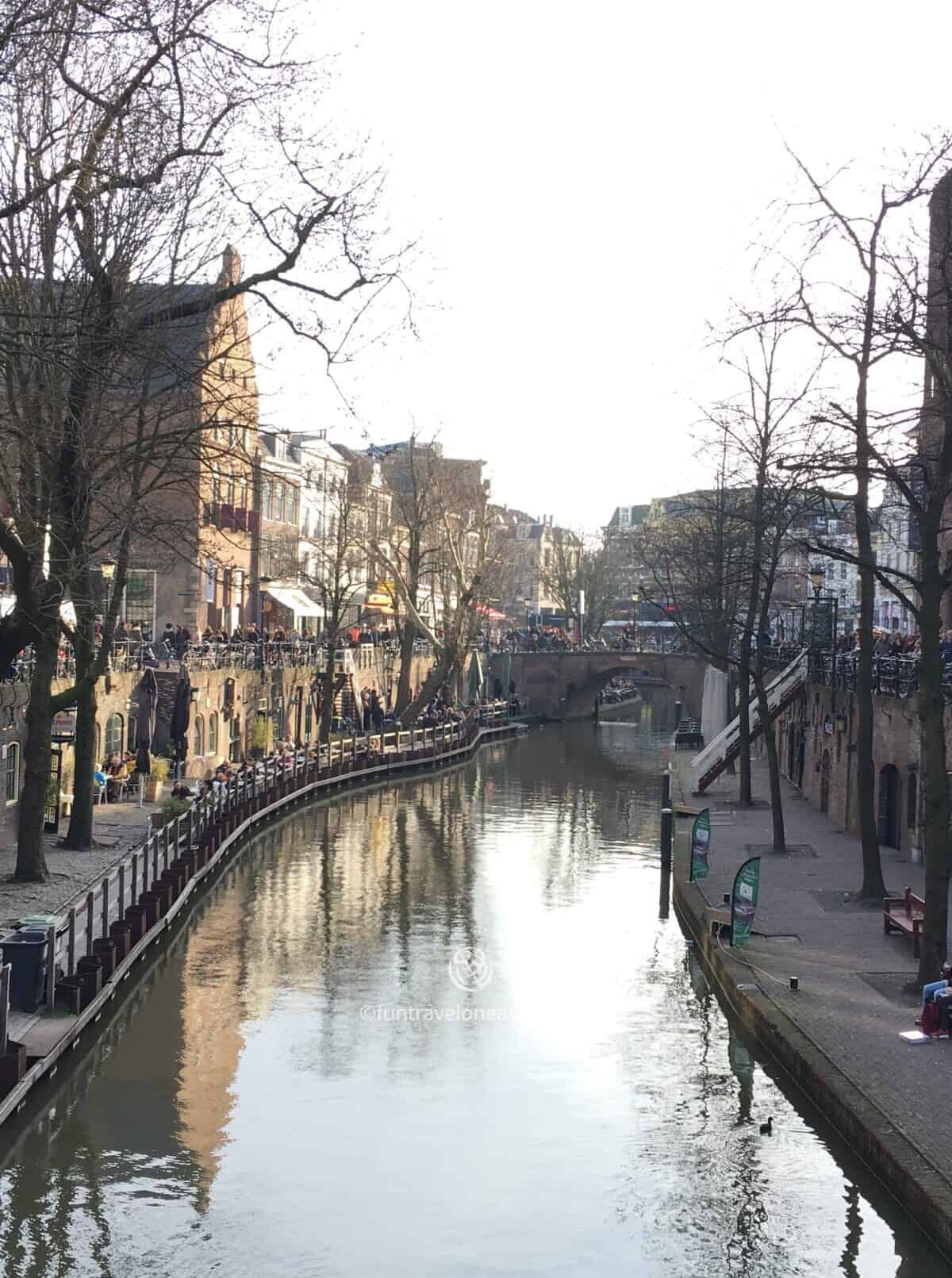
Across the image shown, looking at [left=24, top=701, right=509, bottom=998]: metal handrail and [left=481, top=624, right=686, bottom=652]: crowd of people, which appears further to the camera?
[left=481, top=624, right=686, bottom=652]: crowd of people

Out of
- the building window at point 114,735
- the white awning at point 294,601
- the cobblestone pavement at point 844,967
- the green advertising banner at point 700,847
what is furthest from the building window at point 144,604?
the green advertising banner at point 700,847

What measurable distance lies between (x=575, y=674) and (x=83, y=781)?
6323 centimetres

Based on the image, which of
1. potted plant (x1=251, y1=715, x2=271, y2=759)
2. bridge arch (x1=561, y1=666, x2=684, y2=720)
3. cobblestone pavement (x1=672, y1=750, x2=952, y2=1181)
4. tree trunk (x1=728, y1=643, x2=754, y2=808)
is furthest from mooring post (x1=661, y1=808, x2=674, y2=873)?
bridge arch (x1=561, y1=666, x2=684, y2=720)

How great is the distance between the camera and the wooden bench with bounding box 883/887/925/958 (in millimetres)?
21094

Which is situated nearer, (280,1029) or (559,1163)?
(559,1163)

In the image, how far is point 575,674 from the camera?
9081 cm

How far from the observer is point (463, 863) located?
36.0 m

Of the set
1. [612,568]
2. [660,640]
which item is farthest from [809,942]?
[612,568]

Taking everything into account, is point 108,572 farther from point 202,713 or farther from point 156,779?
point 156,779

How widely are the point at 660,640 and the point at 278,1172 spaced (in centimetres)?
9424

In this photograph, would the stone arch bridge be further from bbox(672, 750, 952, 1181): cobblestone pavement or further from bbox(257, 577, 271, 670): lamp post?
bbox(672, 750, 952, 1181): cobblestone pavement

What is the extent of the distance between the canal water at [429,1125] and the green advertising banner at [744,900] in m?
1.14

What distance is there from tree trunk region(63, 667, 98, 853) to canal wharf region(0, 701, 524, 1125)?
1.54 m

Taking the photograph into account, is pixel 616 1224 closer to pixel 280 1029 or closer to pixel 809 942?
pixel 280 1029
